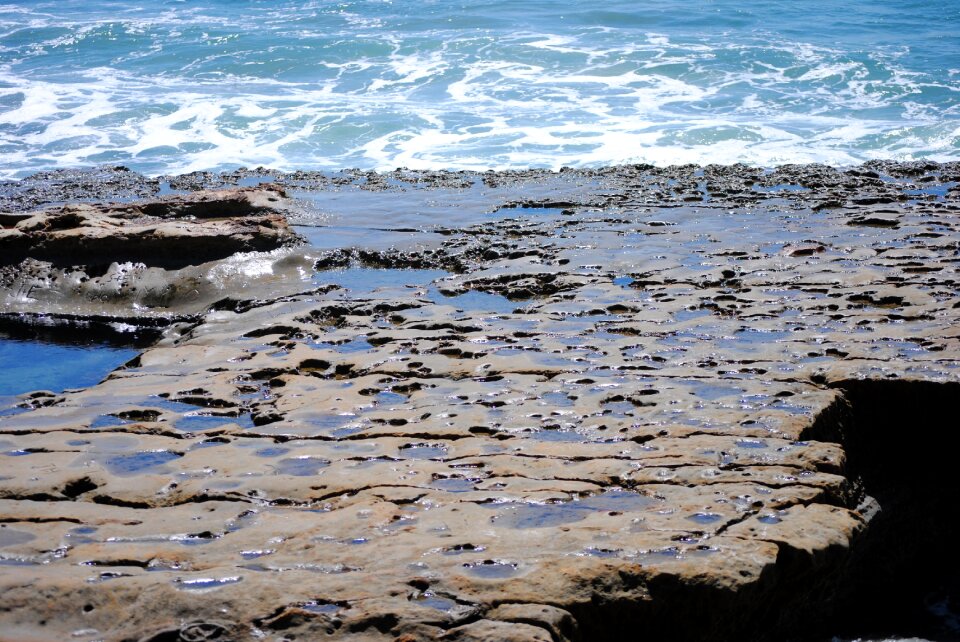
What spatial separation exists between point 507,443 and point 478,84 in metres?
13.6

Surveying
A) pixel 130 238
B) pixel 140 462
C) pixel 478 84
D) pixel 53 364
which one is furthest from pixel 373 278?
pixel 478 84

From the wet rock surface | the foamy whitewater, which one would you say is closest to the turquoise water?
the wet rock surface

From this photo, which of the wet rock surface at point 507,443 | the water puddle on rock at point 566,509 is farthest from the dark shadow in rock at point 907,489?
the water puddle on rock at point 566,509

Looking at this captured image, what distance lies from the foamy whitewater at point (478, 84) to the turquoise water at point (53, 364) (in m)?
6.53

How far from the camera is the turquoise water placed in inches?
222

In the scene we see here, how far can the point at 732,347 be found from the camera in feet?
15.5

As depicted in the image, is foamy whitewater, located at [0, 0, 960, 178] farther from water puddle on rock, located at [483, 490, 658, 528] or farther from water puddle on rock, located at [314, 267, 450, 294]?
water puddle on rock, located at [483, 490, 658, 528]

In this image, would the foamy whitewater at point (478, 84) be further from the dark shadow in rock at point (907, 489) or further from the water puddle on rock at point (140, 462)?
the water puddle on rock at point (140, 462)

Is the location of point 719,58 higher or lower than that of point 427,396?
higher

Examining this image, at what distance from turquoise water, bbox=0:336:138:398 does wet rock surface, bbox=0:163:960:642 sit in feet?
1.21

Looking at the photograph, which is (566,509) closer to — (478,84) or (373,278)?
(373,278)

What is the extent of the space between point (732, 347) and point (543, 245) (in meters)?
2.56

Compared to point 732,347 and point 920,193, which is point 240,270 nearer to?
point 732,347

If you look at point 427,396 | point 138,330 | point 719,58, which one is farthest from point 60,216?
point 719,58
